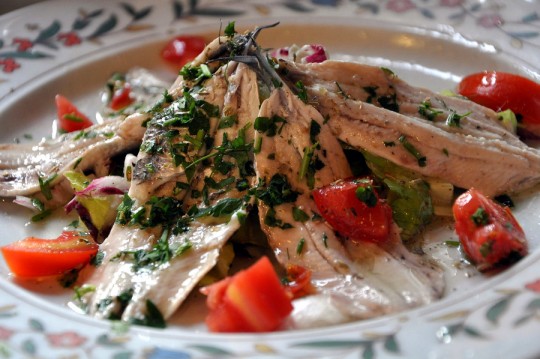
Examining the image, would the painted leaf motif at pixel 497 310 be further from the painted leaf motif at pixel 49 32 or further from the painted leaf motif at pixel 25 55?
the painted leaf motif at pixel 49 32

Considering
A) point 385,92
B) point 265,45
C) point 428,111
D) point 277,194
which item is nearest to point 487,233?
point 428,111

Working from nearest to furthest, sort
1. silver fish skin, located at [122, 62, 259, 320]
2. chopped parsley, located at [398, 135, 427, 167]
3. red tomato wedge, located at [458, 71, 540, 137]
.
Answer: silver fish skin, located at [122, 62, 259, 320]
chopped parsley, located at [398, 135, 427, 167]
red tomato wedge, located at [458, 71, 540, 137]

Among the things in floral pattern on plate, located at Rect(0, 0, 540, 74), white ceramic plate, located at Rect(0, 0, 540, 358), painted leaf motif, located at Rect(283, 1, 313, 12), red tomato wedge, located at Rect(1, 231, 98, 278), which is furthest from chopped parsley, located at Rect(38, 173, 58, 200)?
painted leaf motif, located at Rect(283, 1, 313, 12)

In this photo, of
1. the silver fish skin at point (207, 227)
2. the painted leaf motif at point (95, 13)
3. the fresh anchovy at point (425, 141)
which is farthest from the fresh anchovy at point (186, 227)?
the painted leaf motif at point (95, 13)

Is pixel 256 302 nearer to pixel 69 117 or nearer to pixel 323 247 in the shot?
pixel 323 247

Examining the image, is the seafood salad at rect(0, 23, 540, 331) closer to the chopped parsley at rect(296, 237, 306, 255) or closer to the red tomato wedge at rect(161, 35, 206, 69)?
the chopped parsley at rect(296, 237, 306, 255)

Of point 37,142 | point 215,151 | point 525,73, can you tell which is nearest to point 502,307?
point 215,151
